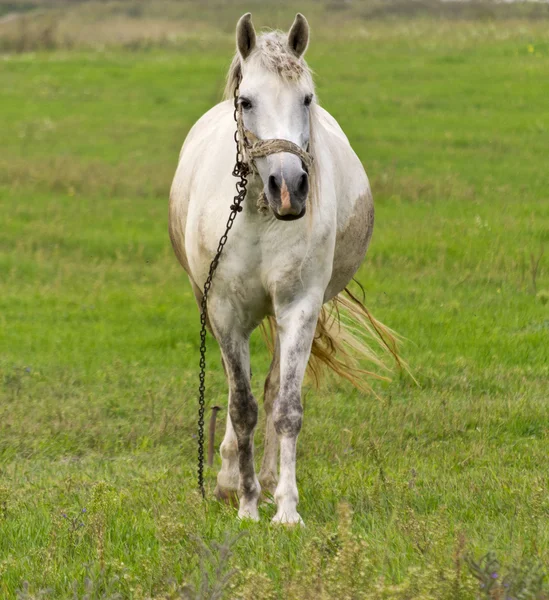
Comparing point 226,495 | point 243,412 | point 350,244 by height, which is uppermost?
point 350,244

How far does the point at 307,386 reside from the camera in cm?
851

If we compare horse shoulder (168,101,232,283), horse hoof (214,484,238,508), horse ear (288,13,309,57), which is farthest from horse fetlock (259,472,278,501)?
horse ear (288,13,309,57)

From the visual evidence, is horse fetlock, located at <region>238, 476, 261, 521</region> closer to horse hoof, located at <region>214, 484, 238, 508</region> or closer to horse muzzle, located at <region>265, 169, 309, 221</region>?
horse hoof, located at <region>214, 484, 238, 508</region>

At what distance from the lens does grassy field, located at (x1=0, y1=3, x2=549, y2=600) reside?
4293 millimetres

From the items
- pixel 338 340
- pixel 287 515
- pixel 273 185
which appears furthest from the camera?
pixel 338 340

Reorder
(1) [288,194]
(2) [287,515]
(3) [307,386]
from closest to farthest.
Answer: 1. (1) [288,194]
2. (2) [287,515]
3. (3) [307,386]

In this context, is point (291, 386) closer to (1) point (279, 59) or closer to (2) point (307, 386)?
(1) point (279, 59)

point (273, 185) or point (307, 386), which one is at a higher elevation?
point (273, 185)

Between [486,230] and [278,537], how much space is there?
29.3 feet

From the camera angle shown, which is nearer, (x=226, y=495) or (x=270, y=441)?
(x=226, y=495)

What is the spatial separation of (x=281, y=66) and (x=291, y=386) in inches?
59.1

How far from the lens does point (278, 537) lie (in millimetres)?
4746

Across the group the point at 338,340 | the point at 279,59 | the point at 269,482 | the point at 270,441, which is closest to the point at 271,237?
the point at 279,59

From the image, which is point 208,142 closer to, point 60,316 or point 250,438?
point 250,438
